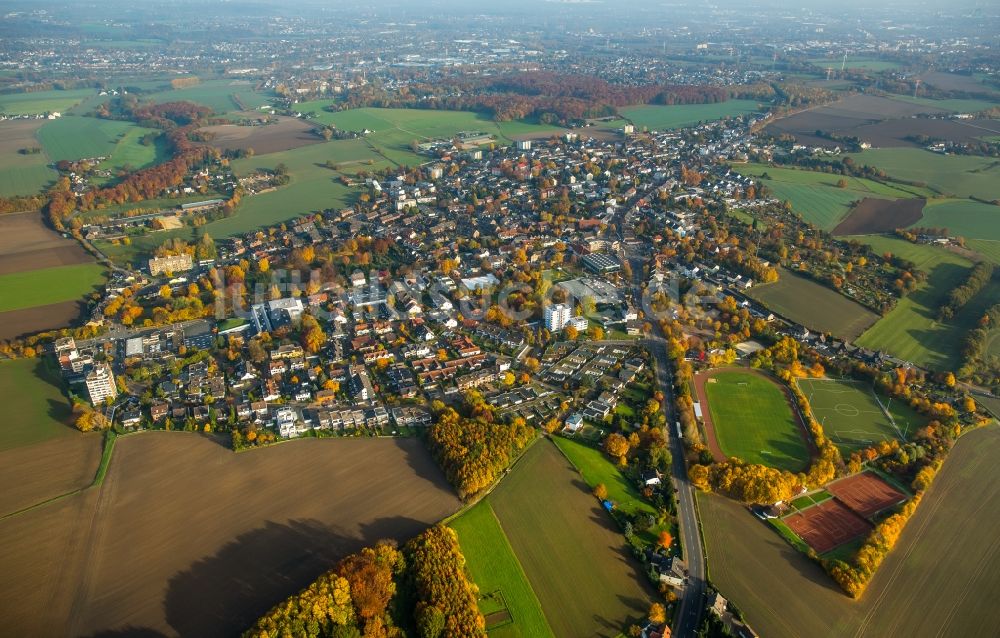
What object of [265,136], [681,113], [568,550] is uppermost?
[681,113]

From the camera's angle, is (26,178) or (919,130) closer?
(26,178)

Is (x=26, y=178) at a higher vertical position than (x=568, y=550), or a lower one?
higher

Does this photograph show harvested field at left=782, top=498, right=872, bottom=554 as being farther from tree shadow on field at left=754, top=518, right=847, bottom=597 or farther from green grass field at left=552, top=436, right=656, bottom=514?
green grass field at left=552, top=436, right=656, bottom=514

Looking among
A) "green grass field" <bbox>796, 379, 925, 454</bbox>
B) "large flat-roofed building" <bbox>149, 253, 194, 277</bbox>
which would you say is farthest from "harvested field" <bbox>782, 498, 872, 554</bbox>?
"large flat-roofed building" <bbox>149, 253, 194, 277</bbox>

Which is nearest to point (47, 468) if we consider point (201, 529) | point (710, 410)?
point (201, 529)

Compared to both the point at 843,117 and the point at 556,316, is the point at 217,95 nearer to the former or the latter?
the point at 556,316

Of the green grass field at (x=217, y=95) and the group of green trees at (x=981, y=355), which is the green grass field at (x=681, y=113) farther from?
the green grass field at (x=217, y=95)
